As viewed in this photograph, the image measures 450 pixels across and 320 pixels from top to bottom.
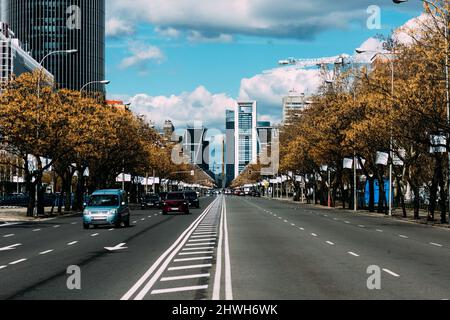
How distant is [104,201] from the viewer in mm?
36750

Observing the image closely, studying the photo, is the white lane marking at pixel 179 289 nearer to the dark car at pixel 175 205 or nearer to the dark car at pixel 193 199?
the dark car at pixel 175 205

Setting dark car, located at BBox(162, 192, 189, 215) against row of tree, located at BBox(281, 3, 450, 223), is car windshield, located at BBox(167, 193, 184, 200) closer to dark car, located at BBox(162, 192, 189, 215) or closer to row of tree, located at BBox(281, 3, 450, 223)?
dark car, located at BBox(162, 192, 189, 215)

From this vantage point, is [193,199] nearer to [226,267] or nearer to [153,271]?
[226,267]

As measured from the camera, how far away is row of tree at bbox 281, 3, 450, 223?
36.6 meters

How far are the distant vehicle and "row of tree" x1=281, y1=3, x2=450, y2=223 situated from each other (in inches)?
615

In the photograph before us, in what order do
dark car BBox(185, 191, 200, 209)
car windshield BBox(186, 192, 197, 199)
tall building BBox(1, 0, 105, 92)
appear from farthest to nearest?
tall building BBox(1, 0, 105, 92) < car windshield BBox(186, 192, 197, 199) < dark car BBox(185, 191, 200, 209)

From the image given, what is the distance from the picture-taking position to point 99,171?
7106 cm

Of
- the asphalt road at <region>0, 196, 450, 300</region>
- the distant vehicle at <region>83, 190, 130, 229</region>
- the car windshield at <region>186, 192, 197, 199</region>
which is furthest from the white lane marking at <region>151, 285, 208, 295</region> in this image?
the car windshield at <region>186, 192, 197, 199</region>

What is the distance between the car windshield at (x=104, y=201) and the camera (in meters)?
36.7

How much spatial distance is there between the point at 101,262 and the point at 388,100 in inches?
1030

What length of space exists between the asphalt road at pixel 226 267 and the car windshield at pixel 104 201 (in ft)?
26.0

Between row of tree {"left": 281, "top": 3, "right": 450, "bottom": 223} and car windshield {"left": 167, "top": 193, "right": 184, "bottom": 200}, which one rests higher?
row of tree {"left": 281, "top": 3, "right": 450, "bottom": 223}

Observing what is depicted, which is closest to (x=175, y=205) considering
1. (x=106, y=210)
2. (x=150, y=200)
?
(x=106, y=210)
